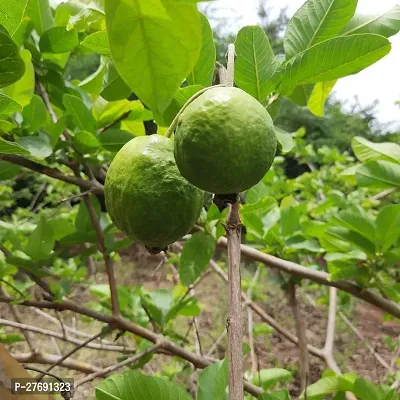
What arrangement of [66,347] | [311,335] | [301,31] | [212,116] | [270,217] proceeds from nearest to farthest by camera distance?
[212,116] → [301,31] → [270,217] → [66,347] → [311,335]

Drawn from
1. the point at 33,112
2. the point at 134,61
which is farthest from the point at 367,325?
the point at 134,61

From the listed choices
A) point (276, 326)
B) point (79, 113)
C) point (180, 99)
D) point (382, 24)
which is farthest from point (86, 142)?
point (276, 326)

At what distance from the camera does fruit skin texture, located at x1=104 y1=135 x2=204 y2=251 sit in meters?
0.52

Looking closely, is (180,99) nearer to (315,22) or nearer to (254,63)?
(254,63)

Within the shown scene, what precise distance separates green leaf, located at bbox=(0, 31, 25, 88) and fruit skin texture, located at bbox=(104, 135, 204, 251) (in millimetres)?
154

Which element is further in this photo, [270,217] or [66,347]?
[66,347]

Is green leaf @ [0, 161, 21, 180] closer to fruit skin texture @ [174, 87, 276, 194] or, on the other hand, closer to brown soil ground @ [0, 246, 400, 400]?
fruit skin texture @ [174, 87, 276, 194]

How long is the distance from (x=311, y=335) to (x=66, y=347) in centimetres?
210

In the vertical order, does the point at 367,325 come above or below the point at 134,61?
below

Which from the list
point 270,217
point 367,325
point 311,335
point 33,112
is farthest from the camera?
point 367,325

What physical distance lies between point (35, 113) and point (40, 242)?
12.8 inches

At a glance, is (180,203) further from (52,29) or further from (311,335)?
(311,335)

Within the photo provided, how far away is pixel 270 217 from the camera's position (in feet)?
4.61

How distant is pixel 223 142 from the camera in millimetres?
465
